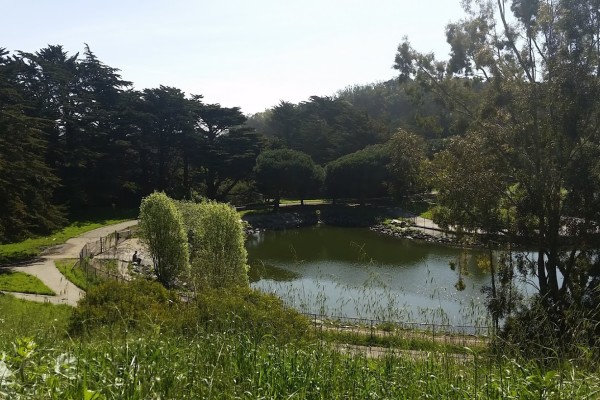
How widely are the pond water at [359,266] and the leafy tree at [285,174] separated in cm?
482

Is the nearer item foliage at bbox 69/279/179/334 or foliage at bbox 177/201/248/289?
foliage at bbox 69/279/179/334

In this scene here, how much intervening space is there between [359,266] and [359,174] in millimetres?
21277

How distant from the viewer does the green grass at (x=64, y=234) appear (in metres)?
26.5

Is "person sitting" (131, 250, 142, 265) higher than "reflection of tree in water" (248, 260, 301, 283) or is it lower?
higher

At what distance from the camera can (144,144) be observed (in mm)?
48125

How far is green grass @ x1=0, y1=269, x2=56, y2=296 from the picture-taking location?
19812 millimetres

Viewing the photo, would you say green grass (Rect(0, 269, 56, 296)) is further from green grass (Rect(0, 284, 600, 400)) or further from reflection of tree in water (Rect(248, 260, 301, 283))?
green grass (Rect(0, 284, 600, 400))

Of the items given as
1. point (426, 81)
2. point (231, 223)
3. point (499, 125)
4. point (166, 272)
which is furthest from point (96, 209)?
point (499, 125)

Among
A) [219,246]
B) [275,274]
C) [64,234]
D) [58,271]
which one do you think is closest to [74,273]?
[58,271]

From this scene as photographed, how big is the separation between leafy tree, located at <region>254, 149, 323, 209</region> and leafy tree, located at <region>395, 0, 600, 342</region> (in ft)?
104

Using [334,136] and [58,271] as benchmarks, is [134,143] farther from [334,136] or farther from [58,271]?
[58,271]

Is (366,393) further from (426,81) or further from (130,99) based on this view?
(130,99)

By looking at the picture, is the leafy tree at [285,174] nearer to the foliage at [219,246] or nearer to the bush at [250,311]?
the foliage at [219,246]

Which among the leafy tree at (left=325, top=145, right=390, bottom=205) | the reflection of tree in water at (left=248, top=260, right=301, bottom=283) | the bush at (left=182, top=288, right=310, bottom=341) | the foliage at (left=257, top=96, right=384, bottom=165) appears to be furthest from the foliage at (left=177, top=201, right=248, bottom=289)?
the foliage at (left=257, top=96, right=384, bottom=165)
